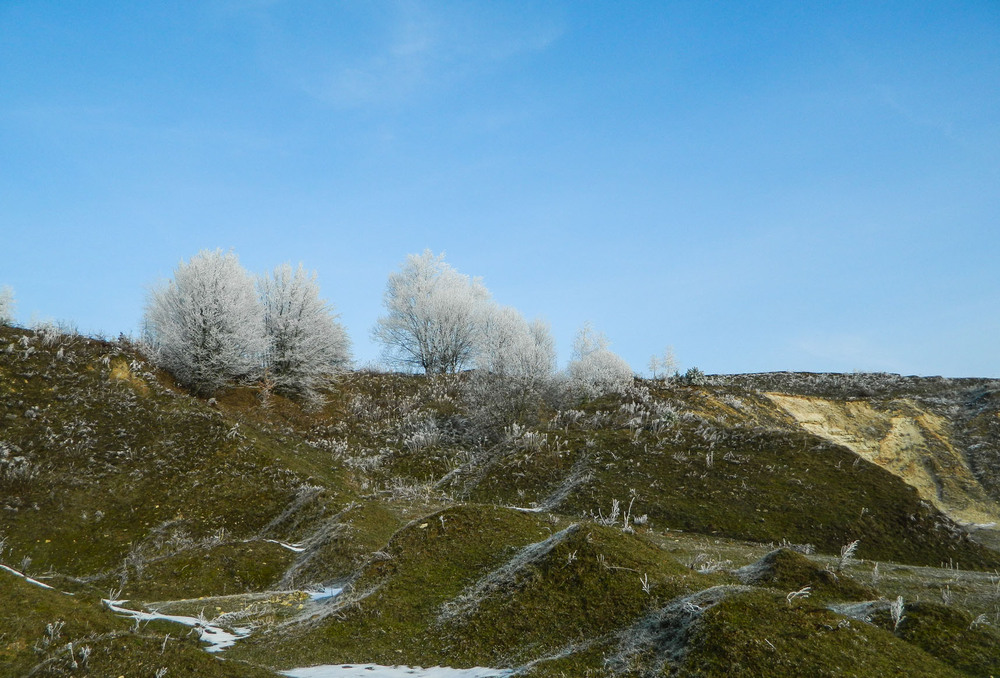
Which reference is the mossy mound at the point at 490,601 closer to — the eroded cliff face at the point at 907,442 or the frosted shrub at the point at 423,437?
the frosted shrub at the point at 423,437

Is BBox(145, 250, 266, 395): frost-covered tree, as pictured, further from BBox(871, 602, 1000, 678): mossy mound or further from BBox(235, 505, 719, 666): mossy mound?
BBox(871, 602, 1000, 678): mossy mound

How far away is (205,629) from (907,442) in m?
38.8

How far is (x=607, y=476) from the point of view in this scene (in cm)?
2050

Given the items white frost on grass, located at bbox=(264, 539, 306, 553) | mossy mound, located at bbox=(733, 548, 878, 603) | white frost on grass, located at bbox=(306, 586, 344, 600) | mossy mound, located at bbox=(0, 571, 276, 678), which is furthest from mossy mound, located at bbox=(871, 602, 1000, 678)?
white frost on grass, located at bbox=(264, 539, 306, 553)

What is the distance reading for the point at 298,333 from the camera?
123 ft

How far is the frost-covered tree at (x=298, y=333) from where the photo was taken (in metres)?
36.2

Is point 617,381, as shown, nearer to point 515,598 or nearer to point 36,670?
point 515,598

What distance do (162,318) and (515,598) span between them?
104ft

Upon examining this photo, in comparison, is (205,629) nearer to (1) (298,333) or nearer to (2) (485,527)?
(2) (485,527)

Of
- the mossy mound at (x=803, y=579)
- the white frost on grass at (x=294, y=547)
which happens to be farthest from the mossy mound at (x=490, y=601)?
the white frost on grass at (x=294, y=547)

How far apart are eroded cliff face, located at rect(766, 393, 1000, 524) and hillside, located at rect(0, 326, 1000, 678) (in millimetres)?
176

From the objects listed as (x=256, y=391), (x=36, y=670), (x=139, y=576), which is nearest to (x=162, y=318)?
(x=256, y=391)

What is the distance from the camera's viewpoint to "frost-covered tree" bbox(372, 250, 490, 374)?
50.2m

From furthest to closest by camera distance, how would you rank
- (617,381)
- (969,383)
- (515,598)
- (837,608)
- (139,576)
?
1. (969,383)
2. (617,381)
3. (139,576)
4. (515,598)
5. (837,608)
